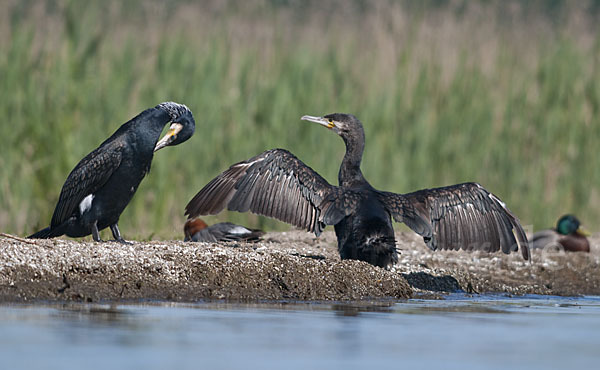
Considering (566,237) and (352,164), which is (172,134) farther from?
(566,237)

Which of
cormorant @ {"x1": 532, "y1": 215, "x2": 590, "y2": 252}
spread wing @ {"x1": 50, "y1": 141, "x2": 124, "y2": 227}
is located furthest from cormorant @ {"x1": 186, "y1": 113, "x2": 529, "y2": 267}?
cormorant @ {"x1": 532, "y1": 215, "x2": 590, "y2": 252}

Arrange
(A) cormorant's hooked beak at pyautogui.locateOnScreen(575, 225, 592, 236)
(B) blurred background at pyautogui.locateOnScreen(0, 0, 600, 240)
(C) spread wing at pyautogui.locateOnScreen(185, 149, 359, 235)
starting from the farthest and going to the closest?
(A) cormorant's hooked beak at pyautogui.locateOnScreen(575, 225, 592, 236), (B) blurred background at pyautogui.locateOnScreen(0, 0, 600, 240), (C) spread wing at pyautogui.locateOnScreen(185, 149, 359, 235)

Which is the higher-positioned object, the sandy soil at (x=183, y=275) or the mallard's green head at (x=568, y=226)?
the mallard's green head at (x=568, y=226)

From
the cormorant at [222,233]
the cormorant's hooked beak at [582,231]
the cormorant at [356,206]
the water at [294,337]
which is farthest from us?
the cormorant's hooked beak at [582,231]

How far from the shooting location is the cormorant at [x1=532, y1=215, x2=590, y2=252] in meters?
10.1

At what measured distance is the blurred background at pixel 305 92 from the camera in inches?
384

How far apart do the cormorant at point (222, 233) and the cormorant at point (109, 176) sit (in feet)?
4.49

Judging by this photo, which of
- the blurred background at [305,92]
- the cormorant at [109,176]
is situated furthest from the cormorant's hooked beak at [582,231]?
the cormorant at [109,176]

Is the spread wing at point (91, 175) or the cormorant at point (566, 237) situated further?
the cormorant at point (566, 237)

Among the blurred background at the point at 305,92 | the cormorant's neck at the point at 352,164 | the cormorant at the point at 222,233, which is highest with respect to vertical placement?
the blurred background at the point at 305,92

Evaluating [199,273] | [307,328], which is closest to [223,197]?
[199,273]

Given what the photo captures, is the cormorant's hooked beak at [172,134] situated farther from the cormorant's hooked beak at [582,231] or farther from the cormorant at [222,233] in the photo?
the cormorant's hooked beak at [582,231]

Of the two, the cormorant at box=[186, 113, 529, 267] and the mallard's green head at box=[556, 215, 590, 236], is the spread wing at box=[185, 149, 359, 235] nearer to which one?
the cormorant at box=[186, 113, 529, 267]

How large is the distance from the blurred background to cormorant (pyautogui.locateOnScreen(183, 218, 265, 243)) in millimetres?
351
